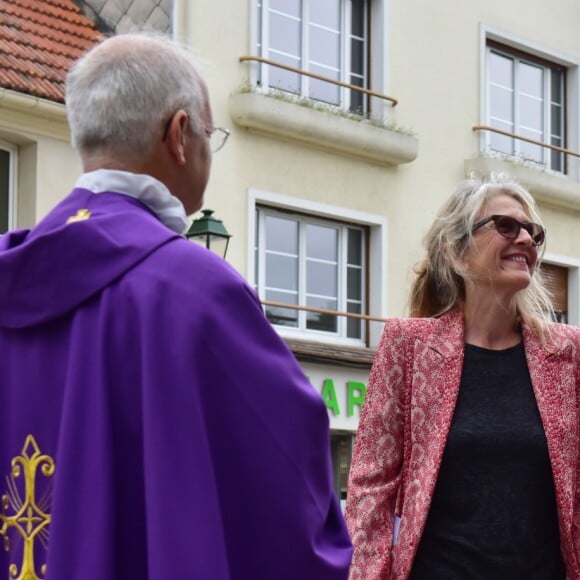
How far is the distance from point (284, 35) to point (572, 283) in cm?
608

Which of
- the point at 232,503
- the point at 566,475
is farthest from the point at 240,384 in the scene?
the point at 566,475

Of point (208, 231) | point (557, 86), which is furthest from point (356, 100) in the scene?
point (208, 231)

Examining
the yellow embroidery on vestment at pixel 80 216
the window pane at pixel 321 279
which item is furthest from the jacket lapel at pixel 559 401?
the window pane at pixel 321 279

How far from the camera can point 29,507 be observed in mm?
3270

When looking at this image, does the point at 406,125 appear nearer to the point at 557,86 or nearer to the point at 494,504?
the point at 557,86

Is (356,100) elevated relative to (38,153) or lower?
elevated

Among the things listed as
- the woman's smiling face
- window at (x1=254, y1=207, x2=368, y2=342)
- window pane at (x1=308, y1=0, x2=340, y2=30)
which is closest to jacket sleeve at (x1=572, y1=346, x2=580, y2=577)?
the woman's smiling face

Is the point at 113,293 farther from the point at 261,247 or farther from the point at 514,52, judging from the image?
the point at 514,52

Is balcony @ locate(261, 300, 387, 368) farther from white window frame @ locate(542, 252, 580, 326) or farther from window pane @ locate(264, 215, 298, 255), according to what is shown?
white window frame @ locate(542, 252, 580, 326)

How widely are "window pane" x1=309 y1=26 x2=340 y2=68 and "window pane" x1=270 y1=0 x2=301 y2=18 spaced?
0.26 metres

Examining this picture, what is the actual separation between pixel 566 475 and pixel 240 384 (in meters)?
2.08

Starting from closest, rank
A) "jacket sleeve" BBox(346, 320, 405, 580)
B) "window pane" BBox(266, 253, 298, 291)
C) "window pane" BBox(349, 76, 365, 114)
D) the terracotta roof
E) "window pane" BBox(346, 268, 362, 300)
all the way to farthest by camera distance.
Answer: "jacket sleeve" BBox(346, 320, 405, 580), the terracotta roof, "window pane" BBox(266, 253, 298, 291), "window pane" BBox(346, 268, 362, 300), "window pane" BBox(349, 76, 365, 114)

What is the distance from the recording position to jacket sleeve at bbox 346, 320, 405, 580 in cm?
520

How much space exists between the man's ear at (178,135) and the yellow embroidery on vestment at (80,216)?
19cm
